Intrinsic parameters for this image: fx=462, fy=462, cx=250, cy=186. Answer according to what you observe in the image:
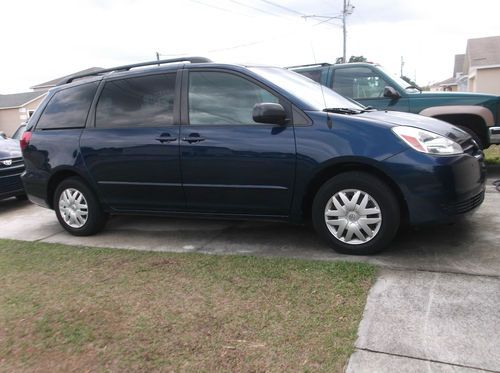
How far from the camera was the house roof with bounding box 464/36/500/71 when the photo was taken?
2978cm

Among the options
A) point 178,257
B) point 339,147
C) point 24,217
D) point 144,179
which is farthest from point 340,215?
point 24,217

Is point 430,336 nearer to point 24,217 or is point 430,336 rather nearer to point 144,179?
point 144,179

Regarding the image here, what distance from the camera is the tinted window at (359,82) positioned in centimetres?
731

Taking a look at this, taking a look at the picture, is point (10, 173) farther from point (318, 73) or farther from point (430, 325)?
point (430, 325)

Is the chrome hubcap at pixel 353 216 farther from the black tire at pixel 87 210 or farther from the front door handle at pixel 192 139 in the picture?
the black tire at pixel 87 210

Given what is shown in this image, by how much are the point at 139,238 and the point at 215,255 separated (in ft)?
4.23

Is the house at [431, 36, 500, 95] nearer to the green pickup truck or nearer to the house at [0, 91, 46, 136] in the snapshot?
the green pickup truck

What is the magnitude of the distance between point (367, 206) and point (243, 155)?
1179 millimetres

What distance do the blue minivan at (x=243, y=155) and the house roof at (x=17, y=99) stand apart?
145 ft

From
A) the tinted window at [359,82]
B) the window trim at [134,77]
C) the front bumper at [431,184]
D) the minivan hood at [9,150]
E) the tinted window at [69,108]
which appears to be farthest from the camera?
the minivan hood at [9,150]

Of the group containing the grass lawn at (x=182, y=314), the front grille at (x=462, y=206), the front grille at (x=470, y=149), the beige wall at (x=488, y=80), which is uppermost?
the front grille at (x=470, y=149)

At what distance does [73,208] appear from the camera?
5.36 metres

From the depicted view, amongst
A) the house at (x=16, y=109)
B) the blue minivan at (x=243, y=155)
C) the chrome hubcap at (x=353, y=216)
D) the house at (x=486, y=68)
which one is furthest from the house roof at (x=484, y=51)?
the house at (x=16, y=109)

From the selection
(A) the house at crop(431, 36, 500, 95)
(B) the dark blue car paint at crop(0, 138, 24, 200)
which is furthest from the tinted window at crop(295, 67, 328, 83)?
(A) the house at crop(431, 36, 500, 95)
